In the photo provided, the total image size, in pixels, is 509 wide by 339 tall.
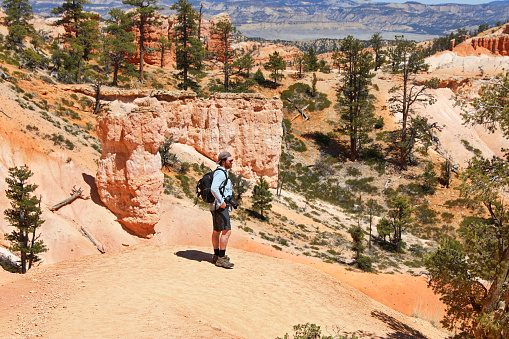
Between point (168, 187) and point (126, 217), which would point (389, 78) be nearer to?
point (168, 187)

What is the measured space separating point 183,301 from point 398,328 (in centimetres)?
597

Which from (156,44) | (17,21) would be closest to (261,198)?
(17,21)

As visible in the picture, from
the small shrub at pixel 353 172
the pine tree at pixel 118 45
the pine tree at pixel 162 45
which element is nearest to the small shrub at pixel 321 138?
the small shrub at pixel 353 172

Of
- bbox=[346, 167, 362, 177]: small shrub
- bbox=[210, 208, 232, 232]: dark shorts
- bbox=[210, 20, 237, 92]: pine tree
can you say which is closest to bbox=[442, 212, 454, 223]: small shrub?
bbox=[346, 167, 362, 177]: small shrub

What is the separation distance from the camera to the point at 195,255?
1024 cm

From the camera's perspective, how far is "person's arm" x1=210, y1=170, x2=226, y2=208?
8.20 metres

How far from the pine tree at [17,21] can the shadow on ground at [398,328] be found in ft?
109

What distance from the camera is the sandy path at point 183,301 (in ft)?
19.0

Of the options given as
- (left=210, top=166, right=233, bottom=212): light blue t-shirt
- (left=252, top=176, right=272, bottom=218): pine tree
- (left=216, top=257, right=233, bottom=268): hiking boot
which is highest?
(left=210, top=166, right=233, bottom=212): light blue t-shirt

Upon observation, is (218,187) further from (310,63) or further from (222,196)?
(310,63)

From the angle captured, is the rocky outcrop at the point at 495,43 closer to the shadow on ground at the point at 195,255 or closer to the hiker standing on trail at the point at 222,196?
the shadow on ground at the point at 195,255

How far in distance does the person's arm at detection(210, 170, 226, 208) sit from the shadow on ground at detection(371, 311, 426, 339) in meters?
5.15

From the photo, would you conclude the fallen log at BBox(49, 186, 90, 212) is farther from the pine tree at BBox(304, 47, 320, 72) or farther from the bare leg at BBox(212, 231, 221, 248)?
the pine tree at BBox(304, 47, 320, 72)

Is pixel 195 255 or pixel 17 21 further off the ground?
pixel 17 21
